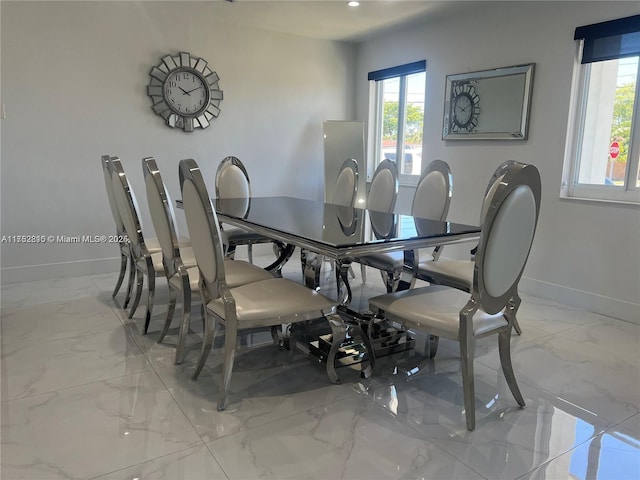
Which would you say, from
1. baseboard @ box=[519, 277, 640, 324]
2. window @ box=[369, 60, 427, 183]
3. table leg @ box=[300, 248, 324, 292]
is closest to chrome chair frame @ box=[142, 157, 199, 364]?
table leg @ box=[300, 248, 324, 292]

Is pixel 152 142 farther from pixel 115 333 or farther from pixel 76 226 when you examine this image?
pixel 115 333

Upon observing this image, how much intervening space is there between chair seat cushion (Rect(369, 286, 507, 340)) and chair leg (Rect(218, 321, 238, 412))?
647 mm

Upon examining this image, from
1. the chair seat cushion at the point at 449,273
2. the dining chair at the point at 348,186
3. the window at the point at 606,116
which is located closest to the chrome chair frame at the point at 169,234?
the chair seat cushion at the point at 449,273

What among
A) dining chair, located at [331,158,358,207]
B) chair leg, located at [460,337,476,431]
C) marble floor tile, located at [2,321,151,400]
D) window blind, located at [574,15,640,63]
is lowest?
marble floor tile, located at [2,321,151,400]

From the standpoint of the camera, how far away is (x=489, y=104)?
3.88m

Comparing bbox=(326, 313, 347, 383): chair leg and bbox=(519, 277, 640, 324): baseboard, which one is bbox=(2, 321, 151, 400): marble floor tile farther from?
bbox=(519, 277, 640, 324): baseboard

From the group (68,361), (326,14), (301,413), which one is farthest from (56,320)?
(326,14)

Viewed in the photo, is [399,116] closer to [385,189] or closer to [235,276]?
[385,189]

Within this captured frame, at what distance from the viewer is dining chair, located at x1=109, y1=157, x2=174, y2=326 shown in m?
2.64

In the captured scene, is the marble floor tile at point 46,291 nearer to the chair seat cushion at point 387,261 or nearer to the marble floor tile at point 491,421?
the chair seat cushion at point 387,261

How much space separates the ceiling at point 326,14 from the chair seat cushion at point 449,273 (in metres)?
2.37

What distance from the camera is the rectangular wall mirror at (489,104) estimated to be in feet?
11.9

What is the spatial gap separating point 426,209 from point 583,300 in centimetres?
136

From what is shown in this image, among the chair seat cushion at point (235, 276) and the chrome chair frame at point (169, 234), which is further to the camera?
the chair seat cushion at point (235, 276)
